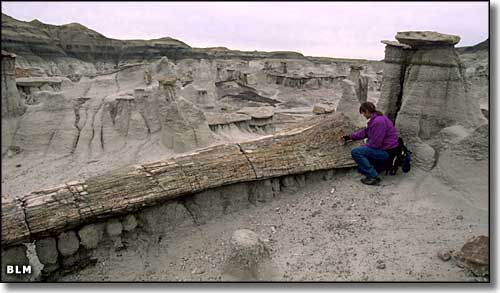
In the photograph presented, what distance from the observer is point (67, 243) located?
3.94 metres

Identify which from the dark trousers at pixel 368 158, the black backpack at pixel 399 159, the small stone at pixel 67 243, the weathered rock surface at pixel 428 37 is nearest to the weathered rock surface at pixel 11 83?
the small stone at pixel 67 243

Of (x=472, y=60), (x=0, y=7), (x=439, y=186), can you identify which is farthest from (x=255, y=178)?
(x=472, y=60)

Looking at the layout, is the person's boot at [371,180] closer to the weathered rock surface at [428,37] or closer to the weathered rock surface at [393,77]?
the weathered rock surface at [393,77]

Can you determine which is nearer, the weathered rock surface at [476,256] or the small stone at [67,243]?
the weathered rock surface at [476,256]

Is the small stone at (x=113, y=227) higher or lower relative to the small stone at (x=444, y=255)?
higher

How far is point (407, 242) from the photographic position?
4152 mm

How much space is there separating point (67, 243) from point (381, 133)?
3.76 meters

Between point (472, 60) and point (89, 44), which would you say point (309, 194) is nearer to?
point (472, 60)

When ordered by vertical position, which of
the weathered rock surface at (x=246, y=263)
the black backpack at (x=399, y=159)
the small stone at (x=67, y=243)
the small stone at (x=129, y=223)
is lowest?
the weathered rock surface at (x=246, y=263)

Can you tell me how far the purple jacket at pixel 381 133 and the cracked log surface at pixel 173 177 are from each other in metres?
0.50

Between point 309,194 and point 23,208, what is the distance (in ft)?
10.6

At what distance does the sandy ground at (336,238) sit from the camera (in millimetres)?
3912

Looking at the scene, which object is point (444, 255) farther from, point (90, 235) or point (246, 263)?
point (90, 235)

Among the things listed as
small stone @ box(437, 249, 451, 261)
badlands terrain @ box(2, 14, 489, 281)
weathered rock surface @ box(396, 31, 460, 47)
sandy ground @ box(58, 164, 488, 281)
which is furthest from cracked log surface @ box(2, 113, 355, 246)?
small stone @ box(437, 249, 451, 261)
